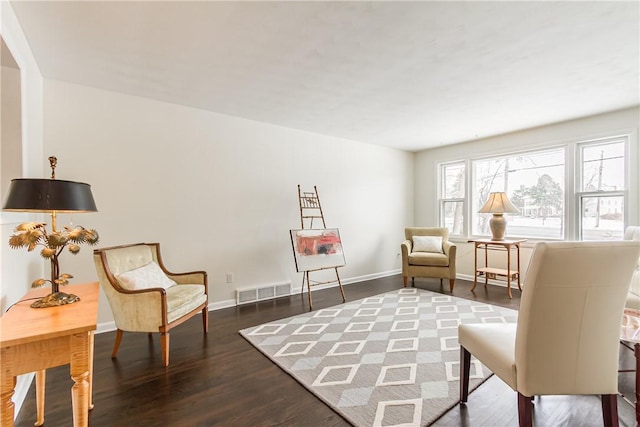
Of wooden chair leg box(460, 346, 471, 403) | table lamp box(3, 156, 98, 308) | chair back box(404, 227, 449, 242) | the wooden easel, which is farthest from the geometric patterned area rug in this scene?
table lamp box(3, 156, 98, 308)

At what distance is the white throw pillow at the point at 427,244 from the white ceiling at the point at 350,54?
2.07m

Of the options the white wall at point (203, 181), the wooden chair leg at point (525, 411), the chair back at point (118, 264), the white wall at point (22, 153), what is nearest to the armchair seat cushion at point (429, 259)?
the white wall at point (203, 181)

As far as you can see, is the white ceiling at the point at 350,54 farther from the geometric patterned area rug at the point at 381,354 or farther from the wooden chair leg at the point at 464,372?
the geometric patterned area rug at the point at 381,354

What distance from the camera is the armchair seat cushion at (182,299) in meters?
2.48

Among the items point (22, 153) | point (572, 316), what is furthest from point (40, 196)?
point (572, 316)

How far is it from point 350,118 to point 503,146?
270 centimetres

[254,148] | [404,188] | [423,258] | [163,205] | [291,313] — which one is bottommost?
[291,313]

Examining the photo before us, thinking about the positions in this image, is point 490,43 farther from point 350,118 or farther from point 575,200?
point 575,200

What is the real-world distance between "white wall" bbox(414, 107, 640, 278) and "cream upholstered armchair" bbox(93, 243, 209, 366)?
14.9 ft

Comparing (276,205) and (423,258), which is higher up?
(276,205)

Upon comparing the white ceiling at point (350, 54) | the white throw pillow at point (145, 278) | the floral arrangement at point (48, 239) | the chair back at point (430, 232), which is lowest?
the white throw pillow at point (145, 278)

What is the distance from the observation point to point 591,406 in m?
1.79

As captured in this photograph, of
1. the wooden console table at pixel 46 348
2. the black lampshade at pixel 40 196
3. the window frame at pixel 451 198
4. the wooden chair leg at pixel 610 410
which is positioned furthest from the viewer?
the window frame at pixel 451 198

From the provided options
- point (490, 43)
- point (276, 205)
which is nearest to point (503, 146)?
point (490, 43)
